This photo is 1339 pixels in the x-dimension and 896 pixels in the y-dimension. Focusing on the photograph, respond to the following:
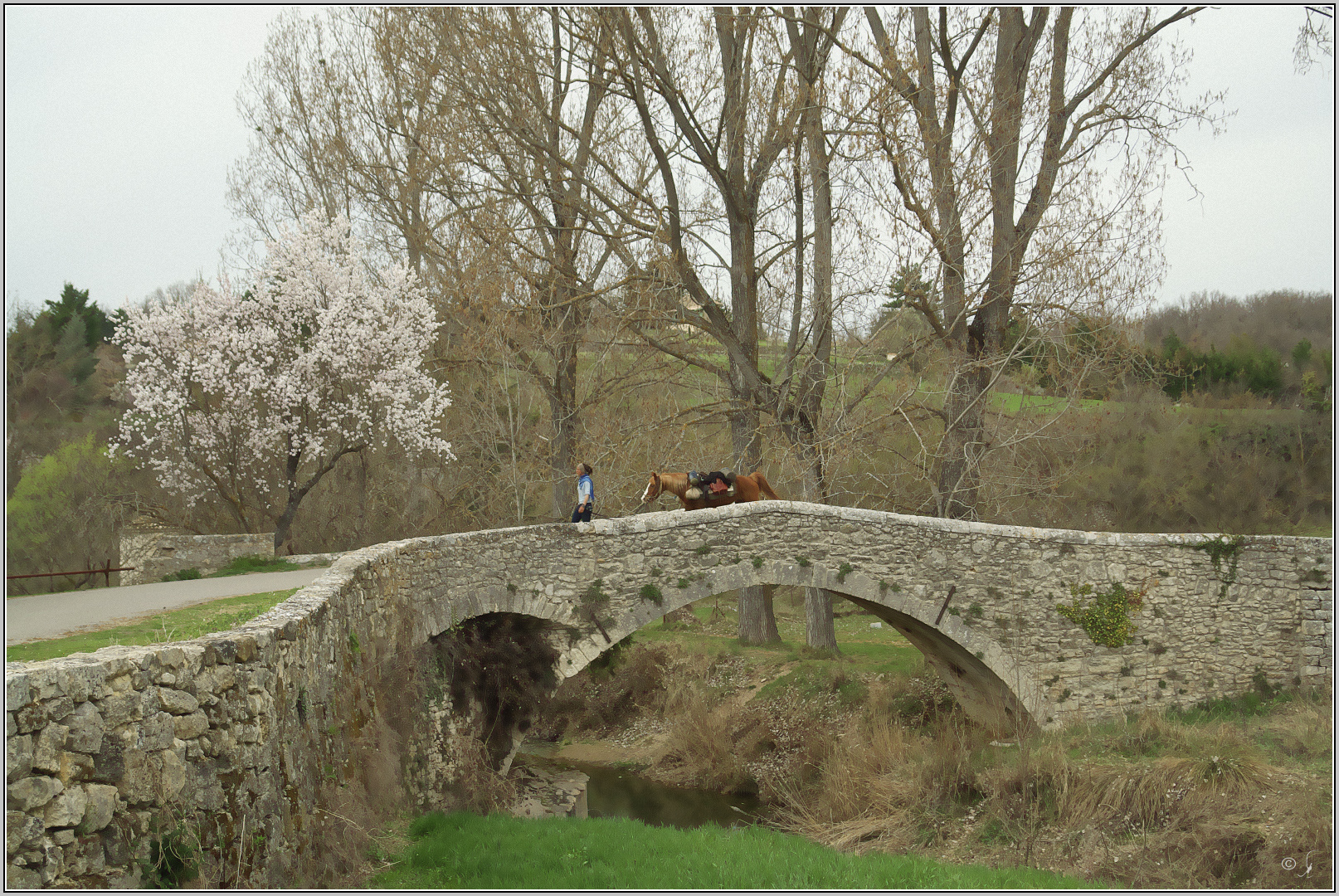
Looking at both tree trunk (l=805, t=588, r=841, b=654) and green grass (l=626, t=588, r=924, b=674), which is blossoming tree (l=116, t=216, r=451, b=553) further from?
tree trunk (l=805, t=588, r=841, b=654)

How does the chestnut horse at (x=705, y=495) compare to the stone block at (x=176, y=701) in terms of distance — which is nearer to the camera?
the stone block at (x=176, y=701)

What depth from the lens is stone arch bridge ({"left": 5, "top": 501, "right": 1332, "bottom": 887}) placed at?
3975mm

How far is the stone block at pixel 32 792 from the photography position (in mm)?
Answer: 3629

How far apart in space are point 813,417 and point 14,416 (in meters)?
19.5

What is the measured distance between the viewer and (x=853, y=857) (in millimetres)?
10086

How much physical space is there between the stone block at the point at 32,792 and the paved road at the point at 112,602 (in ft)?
12.8

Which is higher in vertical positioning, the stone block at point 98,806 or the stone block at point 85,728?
the stone block at point 85,728

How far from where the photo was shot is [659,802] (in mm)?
15391

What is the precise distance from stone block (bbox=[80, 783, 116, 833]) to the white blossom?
45.5ft

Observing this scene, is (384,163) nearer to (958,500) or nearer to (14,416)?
(14,416)

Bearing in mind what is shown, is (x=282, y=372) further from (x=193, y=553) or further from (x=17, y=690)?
(x=17, y=690)

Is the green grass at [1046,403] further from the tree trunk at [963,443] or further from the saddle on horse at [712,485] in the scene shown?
the saddle on horse at [712,485]

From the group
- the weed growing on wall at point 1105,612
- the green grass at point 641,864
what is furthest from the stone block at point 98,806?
the weed growing on wall at point 1105,612

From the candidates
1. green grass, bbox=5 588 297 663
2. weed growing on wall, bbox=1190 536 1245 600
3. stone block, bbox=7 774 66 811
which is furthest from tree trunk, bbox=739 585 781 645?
stone block, bbox=7 774 66 811
